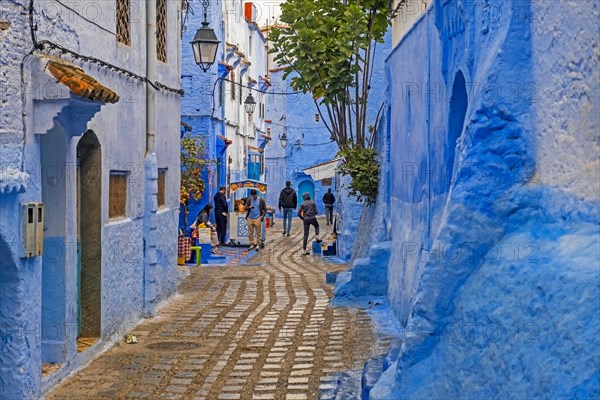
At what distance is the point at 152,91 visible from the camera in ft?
46.0

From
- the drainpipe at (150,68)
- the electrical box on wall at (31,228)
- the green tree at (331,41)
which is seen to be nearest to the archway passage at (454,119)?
the electrical box on wall at (31,228)

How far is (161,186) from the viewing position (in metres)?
15.5

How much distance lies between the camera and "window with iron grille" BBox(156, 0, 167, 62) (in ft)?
49.3

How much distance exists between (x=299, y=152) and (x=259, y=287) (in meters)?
33.3

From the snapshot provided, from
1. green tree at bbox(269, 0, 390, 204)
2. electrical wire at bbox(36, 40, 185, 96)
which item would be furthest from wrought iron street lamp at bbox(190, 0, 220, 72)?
green tree at bbox(269, 0, 390, 204)

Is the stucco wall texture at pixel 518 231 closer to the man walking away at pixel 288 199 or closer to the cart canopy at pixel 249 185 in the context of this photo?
the cart canopy at pixel 249 185

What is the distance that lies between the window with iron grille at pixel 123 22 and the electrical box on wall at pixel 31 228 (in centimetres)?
429

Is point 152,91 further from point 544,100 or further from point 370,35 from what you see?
point 544,100

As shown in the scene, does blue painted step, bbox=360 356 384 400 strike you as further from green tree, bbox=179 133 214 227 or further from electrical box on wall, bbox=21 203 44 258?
green tree, bbox=179 133 214 227

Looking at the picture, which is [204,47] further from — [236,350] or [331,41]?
[236,350]

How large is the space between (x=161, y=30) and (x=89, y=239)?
213 inches

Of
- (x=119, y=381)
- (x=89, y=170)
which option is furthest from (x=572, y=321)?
(x=89, y=170)

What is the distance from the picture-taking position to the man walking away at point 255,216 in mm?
24906

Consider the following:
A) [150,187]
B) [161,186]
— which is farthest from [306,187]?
[150,187]
